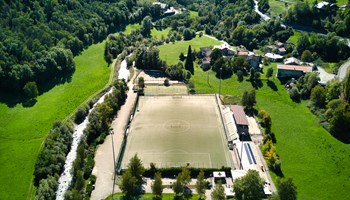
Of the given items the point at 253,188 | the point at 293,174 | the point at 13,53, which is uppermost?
the point at 13,53

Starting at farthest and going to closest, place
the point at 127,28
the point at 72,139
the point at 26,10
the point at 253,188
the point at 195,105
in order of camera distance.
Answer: the point at 127,28 → the point at 26,10 → the point at 195,105 → the point at 72,139 → the point at 253,188

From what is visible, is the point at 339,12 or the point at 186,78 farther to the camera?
the point at 339,12

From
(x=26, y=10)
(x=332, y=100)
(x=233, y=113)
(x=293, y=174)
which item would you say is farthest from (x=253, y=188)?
(x=26, y=10)

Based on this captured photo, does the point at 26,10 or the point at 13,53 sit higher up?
the point at 26,10

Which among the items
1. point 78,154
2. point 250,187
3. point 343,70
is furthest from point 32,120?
point 343,70

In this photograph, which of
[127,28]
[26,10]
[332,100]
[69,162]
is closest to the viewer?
[69,162]

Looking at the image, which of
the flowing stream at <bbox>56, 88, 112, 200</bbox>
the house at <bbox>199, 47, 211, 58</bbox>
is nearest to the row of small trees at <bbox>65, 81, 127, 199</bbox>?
the flowing stream at <bbox>56, 88, 112, 200</bbox>

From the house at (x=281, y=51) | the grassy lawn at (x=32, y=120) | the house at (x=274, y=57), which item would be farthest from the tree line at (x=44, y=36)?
the house at (x=281, y=51)

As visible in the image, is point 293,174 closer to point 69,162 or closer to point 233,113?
point 233,113
